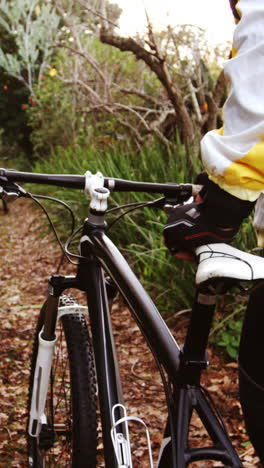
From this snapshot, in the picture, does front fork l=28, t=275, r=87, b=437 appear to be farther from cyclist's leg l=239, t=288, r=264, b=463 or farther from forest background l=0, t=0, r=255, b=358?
forest background l=0, t=0, r=255, b=358

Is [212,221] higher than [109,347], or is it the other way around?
[212,221]

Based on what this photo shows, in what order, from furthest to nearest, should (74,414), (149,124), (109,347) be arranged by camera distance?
(149,124), (74,414), (109,347)

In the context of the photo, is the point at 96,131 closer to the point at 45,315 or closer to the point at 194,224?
the point at 45,315

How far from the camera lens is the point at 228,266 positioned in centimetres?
92

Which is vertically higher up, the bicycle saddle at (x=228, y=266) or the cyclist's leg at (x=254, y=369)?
the bicycle saddle at (x=228, y=266)

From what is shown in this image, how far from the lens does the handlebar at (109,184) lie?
5.03 feet

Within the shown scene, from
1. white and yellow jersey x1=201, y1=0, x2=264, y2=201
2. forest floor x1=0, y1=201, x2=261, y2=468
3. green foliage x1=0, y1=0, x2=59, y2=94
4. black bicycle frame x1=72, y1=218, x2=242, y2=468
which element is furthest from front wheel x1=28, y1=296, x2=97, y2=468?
green foliage x1=0, y1=0, x2=59, y2=94

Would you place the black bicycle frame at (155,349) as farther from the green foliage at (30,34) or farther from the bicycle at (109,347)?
the green foliage at (30,34)

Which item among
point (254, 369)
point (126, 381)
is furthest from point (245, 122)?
point (126, 381)

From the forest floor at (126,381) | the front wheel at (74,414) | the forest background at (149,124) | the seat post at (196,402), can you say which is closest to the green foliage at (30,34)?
the forest background at (149,124)

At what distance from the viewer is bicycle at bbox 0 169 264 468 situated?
975 mm

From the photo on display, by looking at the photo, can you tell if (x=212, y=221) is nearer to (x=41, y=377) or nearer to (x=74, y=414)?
(x=74, y=414)

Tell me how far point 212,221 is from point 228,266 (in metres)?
0.16

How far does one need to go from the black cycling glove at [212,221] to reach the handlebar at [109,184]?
0.57 m
